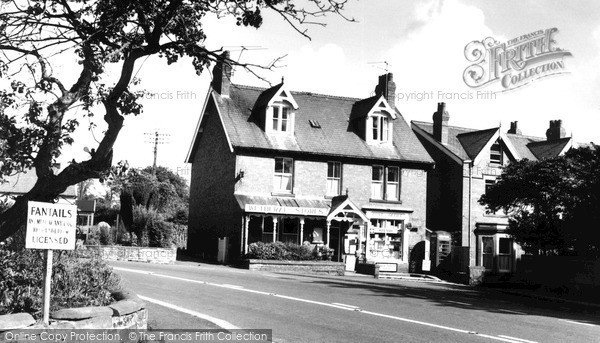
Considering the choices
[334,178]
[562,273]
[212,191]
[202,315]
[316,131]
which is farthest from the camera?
[212,191]

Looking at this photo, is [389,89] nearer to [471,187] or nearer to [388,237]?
[471,187]

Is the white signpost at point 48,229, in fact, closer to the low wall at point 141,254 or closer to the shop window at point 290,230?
the low wall at point 141,254

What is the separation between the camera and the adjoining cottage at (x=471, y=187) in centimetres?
4094

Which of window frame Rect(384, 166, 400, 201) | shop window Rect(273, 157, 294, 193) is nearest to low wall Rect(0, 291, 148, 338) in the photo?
shop window Rect(273, 157, 294, 193)

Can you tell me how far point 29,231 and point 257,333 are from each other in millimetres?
4534

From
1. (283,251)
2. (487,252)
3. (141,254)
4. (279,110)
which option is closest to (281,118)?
(279,110)

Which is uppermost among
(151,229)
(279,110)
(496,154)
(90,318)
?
(279,110)

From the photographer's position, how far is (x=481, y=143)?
41.8 m

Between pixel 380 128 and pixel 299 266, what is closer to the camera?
pixel 299 266

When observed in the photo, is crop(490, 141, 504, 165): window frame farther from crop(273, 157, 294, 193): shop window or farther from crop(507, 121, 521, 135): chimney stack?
crop(273, 157, 294, 193): shop window

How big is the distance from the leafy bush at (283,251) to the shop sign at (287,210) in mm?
1742

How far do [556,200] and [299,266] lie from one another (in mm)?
11968

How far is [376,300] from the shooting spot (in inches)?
683

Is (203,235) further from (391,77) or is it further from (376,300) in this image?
(376,300)
